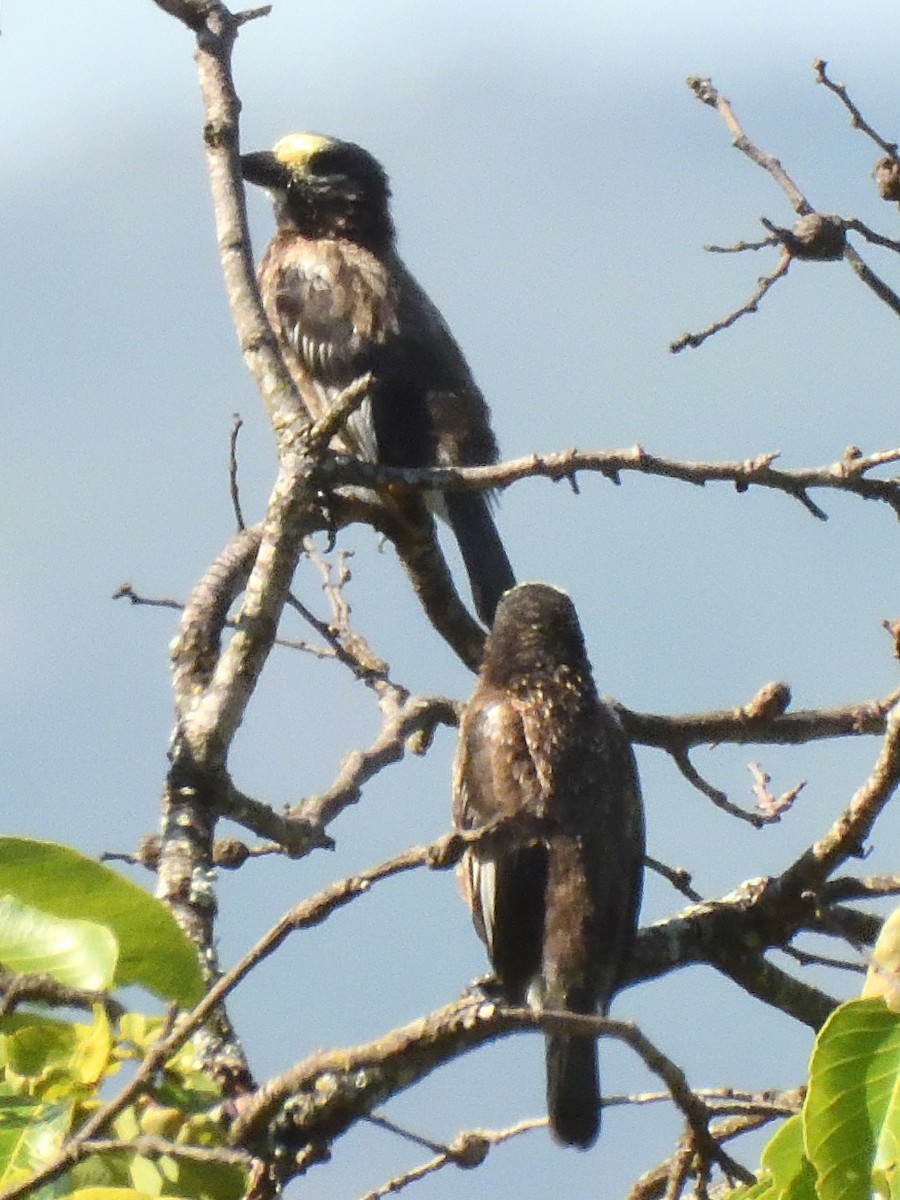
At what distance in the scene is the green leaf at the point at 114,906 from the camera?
1.99 m

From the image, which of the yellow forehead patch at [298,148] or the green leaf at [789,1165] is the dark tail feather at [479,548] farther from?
the green leaf at [789,1165]

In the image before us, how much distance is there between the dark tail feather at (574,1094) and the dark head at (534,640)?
3.97 feet

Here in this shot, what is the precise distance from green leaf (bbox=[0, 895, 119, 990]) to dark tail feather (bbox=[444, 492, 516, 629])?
4.99m

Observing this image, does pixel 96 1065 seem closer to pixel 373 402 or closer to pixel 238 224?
pixel 238 224

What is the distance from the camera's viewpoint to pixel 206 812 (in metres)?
3.85

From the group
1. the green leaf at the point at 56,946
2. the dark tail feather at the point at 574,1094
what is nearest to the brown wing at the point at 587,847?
the dark tail feather at the point at 574,1094

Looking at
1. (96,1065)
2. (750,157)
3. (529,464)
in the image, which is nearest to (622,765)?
(529,464)

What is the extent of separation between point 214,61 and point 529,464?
1910 millimetres

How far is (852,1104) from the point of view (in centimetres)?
220

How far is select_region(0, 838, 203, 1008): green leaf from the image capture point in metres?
1.99

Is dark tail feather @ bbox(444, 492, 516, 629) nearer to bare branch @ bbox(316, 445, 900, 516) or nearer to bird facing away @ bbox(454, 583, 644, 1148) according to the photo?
bird facing away @ bbox(454, 583, 644, 1148)

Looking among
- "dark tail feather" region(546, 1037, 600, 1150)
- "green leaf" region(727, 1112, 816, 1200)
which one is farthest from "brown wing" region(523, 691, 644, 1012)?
"green leaf" region(727, 1112, 816, 1200)

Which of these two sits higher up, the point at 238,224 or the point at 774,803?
the point at 238,224

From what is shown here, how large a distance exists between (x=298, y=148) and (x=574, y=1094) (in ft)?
19.3
